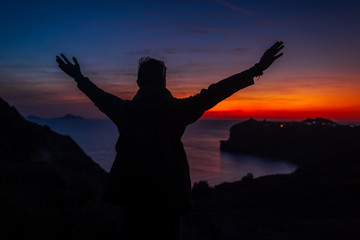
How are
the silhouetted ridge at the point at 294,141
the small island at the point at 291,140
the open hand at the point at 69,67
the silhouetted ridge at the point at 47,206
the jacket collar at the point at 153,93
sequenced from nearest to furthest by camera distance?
the jacket collar at the point at 153,93
the open hand at the point at 69,67
the silhouetted ridge at the point at 47,206
the silhouetted ridge at the point at 294,141
the small island at the point at 291,140

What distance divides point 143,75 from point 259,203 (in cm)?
1762

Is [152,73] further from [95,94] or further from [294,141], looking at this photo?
[294,141]

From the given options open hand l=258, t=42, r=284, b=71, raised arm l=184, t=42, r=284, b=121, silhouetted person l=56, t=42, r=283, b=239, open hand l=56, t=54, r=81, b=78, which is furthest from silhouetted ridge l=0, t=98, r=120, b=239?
open hand l=258, t=42, r=284, b=71

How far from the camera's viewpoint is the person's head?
210cm

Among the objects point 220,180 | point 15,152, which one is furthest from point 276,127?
point 15,152

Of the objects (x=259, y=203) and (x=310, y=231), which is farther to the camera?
(x=259, y=203)

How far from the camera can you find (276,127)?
112 metres

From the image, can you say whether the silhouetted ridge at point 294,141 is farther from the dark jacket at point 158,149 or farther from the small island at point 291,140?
the dark jacket at point 158,149

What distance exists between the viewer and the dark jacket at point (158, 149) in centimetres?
186

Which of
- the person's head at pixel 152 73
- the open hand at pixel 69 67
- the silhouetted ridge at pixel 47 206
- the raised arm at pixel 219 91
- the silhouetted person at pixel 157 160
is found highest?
the open hand at pixel 69 67

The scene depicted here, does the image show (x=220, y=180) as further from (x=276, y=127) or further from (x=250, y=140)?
(x=276, y=127)

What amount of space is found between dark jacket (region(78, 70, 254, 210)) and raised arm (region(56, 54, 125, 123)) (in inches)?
8.6

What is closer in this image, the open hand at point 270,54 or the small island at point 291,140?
the open hand at point 270,54

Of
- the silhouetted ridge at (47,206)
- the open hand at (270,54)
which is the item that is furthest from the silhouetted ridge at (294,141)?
the open hand at (270,54)
